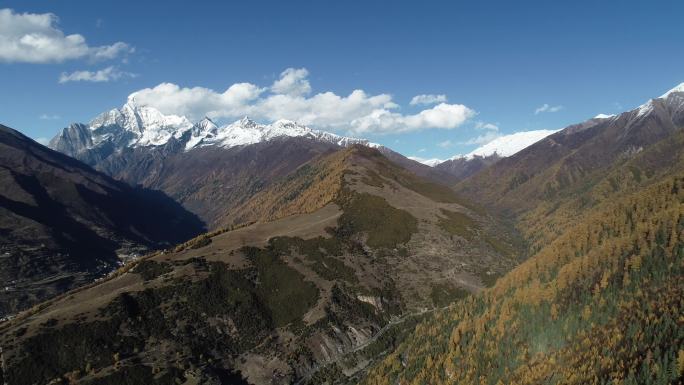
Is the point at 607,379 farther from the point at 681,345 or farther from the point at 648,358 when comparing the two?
the point at 681,345

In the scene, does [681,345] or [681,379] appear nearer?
[681,379]

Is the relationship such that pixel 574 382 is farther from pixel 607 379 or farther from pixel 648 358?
pixel 648 358

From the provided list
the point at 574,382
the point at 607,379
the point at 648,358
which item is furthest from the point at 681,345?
the point at 574,382

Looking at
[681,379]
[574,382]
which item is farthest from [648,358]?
[574,382]

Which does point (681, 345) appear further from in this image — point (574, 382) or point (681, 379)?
point (574, 382)

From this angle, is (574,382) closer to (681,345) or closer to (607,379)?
(607,379)
